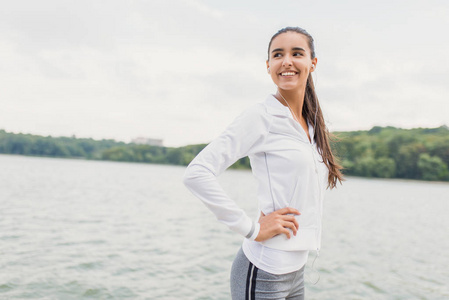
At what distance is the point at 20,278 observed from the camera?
23.7ft

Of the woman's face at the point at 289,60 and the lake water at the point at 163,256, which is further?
the lake water at the point at 163,256

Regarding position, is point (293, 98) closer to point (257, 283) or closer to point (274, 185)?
point (274, 185)

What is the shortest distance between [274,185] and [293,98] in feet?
1.77

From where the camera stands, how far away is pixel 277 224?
170 centimetres

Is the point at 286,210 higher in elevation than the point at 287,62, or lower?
lower

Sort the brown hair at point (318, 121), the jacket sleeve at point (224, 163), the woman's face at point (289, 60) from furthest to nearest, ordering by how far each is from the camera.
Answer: the brown hair at point (318, 121), the woman's face at point (289, 60), the jacket sleeve at point (224, 163)

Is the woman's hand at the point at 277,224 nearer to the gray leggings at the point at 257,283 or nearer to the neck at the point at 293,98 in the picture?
the gray leggings at the point at 257,283

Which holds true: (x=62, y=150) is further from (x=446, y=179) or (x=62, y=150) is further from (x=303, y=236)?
(x=303, y=236)

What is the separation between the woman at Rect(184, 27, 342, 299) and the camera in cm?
171

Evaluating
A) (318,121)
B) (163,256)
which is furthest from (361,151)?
(318,121)

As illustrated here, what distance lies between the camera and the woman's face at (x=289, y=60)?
75.6 inches

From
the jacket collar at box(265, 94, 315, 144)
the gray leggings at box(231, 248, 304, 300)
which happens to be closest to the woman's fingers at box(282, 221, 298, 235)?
the gray leggings at box(231, 248, 304, 300)

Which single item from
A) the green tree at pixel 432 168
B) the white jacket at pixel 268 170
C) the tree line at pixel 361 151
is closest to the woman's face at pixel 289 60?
the white jacket at pixel 268 170

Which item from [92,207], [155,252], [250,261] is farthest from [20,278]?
[92,207]
